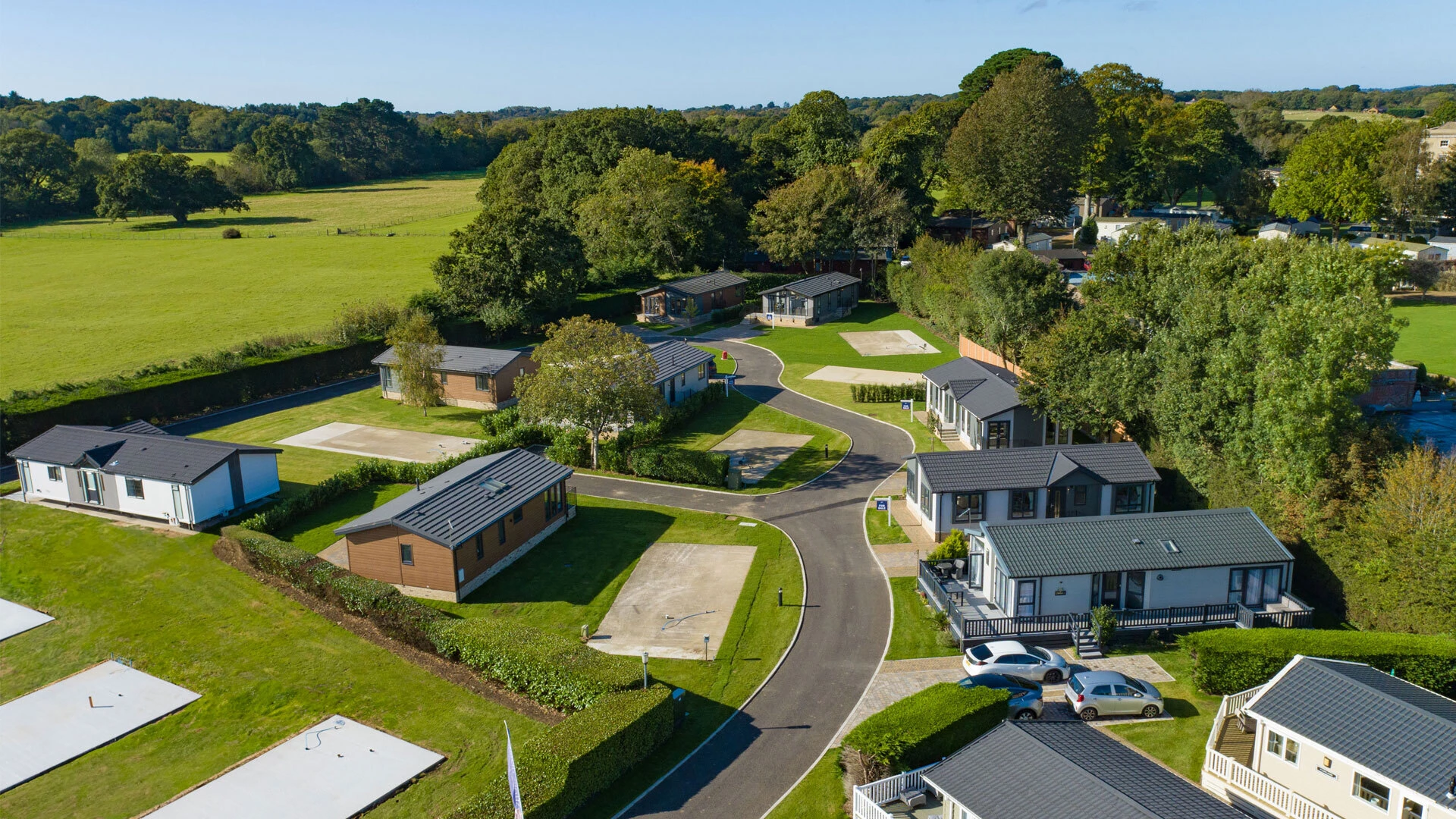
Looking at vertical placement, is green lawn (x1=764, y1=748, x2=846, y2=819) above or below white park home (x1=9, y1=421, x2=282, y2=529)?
below

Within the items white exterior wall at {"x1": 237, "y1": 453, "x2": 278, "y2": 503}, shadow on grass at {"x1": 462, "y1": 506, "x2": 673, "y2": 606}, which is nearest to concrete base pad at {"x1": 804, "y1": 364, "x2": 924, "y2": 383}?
shadow on grass at {"x1": 462, "y1": 506, "x2": 673, "y2": 606}

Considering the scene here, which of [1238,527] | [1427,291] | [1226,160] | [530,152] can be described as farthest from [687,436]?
[1226,160]

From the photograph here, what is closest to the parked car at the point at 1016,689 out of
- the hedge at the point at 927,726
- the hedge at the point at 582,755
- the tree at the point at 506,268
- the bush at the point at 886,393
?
the hedge at the point at 927,726

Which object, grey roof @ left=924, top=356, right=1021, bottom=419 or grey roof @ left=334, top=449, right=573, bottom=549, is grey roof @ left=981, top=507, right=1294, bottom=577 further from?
grey roof @ left=334, top=449, right=573, bottom=549

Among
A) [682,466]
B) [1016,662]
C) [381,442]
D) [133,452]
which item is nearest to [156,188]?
[381,442]

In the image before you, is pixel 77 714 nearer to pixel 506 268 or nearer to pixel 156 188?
pixel 506 268
